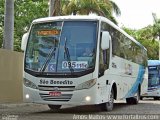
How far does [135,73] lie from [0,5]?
81.5 feet

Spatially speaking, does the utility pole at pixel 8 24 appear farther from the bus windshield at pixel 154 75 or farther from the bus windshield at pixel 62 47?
the bus windshield at pixel 154 75

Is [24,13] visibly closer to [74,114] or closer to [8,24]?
[8,24]

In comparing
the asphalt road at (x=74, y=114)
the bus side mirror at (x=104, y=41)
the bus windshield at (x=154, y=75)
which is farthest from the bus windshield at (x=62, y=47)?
the bus windshield at (x=154, y=75)

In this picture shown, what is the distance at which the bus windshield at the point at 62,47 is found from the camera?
15141 millimetres

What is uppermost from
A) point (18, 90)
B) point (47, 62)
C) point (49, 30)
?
point (49, 30)

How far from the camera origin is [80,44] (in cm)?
1537

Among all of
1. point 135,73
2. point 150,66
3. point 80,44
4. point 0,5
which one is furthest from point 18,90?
point 0,5

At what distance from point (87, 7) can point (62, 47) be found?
18009 millimetres

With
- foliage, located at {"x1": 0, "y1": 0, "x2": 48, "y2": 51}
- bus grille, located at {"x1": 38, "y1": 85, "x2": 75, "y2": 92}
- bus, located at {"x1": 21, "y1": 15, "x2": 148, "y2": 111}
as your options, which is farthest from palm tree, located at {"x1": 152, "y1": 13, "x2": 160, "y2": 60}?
→ bus grille, located at {"x1": 38, "y1": 85, "x2": 75, "y2": 92}

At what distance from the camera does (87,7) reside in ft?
108

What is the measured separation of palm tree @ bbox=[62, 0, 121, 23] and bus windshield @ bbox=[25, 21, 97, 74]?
15760mm

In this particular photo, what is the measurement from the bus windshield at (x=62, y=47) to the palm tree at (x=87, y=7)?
15760mm

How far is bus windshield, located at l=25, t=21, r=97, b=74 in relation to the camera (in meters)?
15.1

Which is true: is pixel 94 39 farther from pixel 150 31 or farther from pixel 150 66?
pixel 150 31
